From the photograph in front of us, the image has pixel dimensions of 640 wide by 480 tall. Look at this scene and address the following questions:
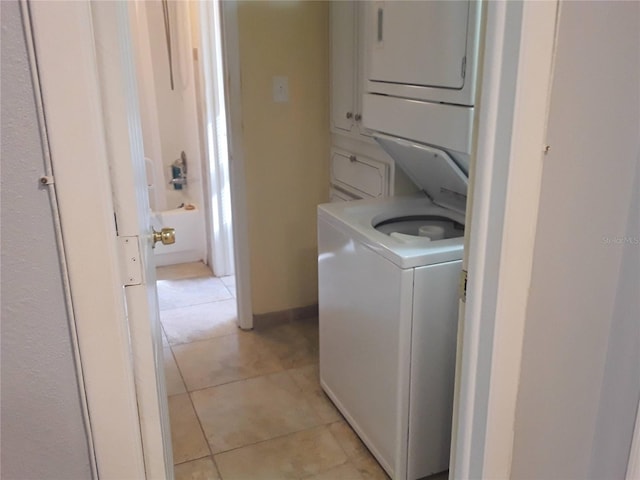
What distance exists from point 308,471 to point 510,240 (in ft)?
4.12

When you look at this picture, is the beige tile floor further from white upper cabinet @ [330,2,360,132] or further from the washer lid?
white upper cabinet @ [330,2,360,132]

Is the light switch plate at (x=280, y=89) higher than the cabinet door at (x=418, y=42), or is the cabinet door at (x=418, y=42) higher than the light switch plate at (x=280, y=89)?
the cabinet door at (x=418, y=42)

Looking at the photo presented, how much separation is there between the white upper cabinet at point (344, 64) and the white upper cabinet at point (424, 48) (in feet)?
1.10

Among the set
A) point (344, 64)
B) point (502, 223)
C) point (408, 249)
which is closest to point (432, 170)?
point (408, 249)

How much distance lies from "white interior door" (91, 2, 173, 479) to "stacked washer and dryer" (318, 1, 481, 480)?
33.5 inches

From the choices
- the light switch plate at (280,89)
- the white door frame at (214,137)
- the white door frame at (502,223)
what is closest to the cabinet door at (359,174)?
the light switch plate at (280,89)

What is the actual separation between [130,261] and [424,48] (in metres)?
1.14

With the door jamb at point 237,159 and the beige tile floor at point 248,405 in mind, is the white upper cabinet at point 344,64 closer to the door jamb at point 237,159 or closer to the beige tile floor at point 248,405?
the door jamb at point 237,159

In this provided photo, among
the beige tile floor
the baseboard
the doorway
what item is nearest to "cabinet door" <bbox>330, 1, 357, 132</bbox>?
the doorway

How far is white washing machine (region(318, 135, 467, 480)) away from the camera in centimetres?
167

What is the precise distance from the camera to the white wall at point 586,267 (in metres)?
0.99

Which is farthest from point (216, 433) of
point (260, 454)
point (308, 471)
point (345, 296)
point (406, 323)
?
point (406, 323)

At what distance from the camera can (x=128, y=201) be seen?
34.0 inches

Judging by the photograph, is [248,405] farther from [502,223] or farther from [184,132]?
[184,132]
